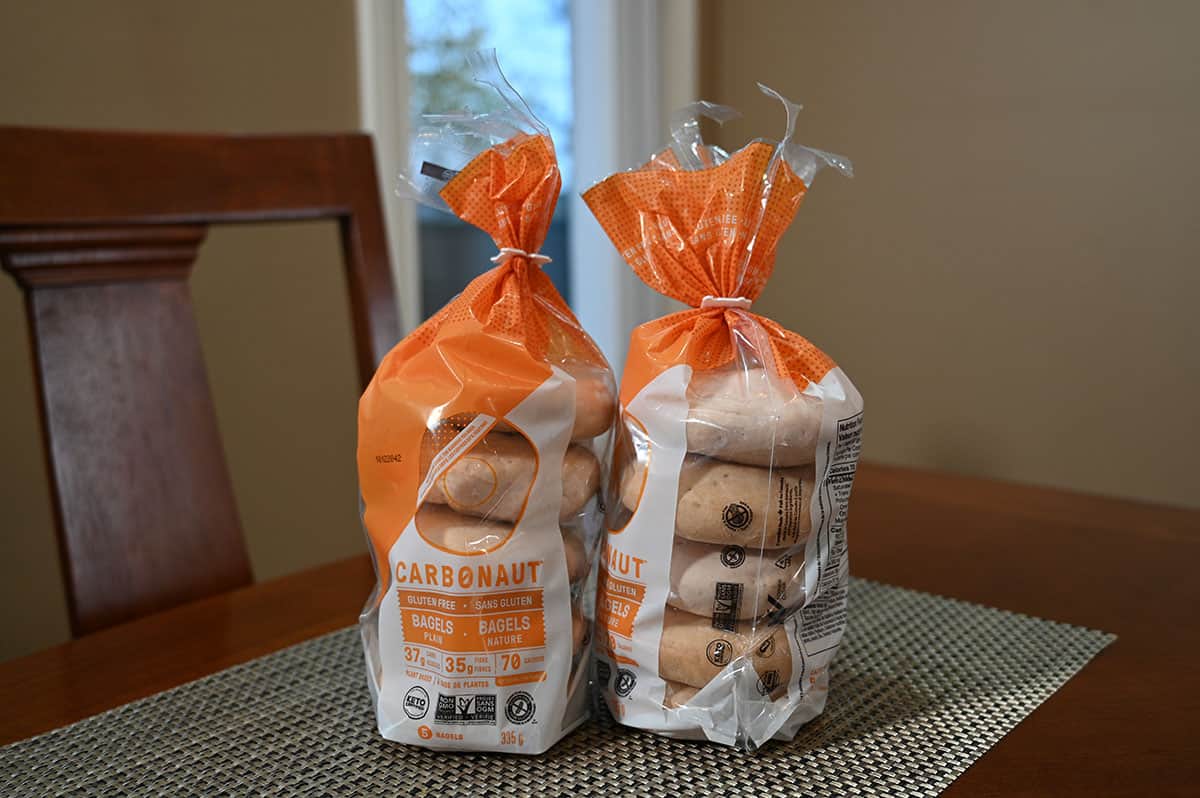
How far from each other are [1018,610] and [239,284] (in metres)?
1.35

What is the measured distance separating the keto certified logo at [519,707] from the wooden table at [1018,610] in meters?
0.22

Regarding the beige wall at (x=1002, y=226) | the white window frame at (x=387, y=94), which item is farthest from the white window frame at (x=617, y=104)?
the white window frame at (x=387, y=94)

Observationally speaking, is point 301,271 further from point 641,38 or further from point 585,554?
point 585,554

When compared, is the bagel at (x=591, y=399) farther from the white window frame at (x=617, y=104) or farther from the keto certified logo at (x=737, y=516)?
the white window frame at (x=617, y=104)

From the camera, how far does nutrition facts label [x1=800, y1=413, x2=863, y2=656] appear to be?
1.90ft

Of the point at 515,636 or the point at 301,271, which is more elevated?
the point at 515,636

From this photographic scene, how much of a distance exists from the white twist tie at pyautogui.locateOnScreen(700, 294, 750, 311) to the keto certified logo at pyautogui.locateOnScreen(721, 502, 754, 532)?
11 centimetres

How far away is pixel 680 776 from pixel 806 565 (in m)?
0.13

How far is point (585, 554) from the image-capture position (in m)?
0.61

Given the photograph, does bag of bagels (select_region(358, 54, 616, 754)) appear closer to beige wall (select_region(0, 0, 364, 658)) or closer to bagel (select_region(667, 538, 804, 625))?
bagel (select_region(667, 538, 804, 625))

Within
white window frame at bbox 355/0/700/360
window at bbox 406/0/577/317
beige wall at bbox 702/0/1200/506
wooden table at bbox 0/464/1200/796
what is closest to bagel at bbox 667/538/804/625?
wooden table at bbox 0/464/1200/796

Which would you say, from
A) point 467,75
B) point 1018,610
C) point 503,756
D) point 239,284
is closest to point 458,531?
point 503,756

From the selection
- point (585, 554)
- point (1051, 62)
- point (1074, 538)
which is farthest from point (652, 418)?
point (1051, 62)

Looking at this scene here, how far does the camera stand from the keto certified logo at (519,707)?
571 mm
